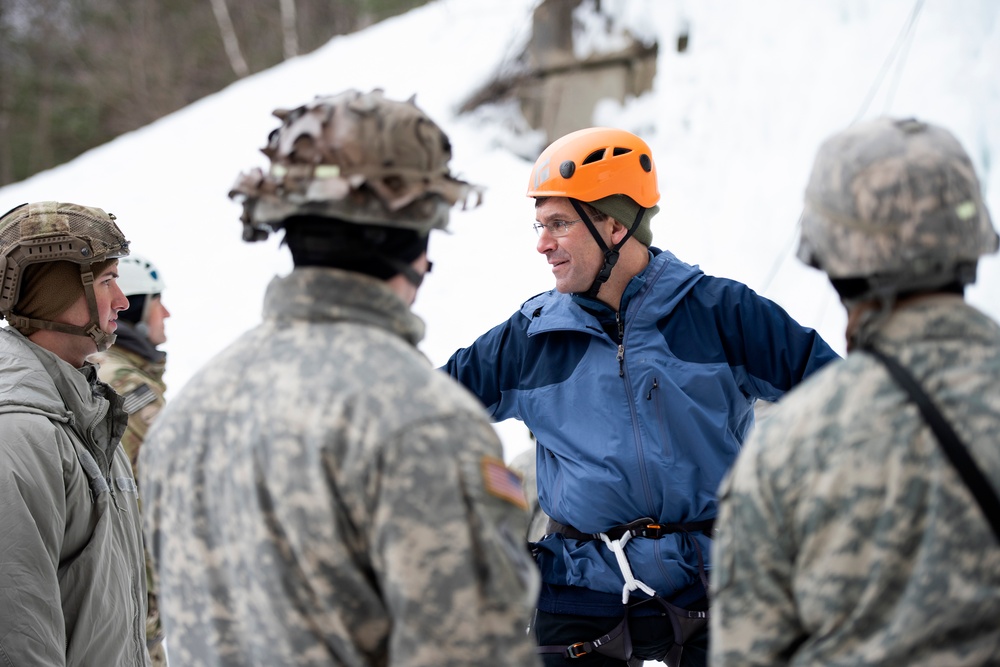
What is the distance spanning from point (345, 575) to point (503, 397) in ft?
5.84

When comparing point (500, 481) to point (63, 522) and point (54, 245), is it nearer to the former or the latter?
point (63, 522)

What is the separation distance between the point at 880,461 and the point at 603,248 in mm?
1881

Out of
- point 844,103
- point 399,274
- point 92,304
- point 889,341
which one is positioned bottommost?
point 844,103

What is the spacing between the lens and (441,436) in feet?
5.60

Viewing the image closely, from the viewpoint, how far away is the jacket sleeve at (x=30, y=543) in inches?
108

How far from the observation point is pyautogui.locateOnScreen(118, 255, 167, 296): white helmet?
178 inches

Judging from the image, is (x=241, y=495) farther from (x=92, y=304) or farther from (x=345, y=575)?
(x=92, y=304)

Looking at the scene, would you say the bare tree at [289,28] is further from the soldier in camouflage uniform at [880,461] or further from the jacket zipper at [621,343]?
the soldier in camouflage uniform at [880,461]

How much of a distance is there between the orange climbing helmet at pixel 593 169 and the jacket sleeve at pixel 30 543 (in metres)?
1.79

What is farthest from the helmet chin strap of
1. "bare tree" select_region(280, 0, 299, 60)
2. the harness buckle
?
"bare tree" select_region(280, 0, 299, 60)

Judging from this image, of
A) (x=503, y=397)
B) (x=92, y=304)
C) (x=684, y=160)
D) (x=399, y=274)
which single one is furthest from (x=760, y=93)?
(x=399, y=274)

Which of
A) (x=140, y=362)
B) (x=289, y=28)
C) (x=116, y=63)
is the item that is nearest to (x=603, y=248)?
(x=140, y=362)

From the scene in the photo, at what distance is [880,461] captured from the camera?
164 cm

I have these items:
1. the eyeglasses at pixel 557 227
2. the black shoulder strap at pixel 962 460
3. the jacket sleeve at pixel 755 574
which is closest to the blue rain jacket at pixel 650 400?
the eyeglasses at pixel 557 227
